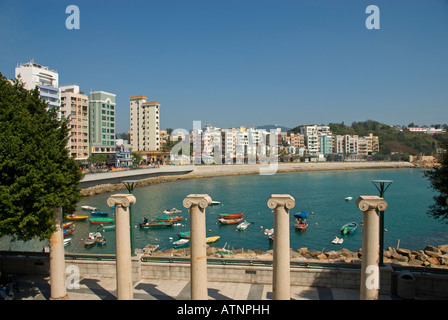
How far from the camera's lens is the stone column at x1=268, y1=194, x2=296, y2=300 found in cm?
1004

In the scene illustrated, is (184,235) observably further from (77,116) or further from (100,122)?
(100,122)

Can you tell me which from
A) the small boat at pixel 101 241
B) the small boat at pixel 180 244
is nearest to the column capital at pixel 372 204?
the small boat at pixel 180 244

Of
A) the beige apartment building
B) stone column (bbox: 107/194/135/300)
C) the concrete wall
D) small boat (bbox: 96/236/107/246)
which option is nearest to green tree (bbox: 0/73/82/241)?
stone column (bbox: 107/194/135/300)

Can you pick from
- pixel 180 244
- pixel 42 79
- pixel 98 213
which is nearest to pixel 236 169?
pixel 42 79

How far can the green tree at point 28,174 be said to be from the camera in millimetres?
11555

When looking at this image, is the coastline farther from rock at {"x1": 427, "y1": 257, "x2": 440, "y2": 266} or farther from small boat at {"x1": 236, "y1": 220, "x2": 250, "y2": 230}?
rock at {"x1": 427, "y1": 257, "x2": 440, "y2": 266}

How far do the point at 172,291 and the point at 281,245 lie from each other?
524cm

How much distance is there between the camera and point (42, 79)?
69.2 meters

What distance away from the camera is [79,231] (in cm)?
3781

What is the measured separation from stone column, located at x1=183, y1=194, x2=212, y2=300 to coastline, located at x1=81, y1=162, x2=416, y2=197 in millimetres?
50839

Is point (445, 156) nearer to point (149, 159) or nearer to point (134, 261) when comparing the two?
point (134, 261)
